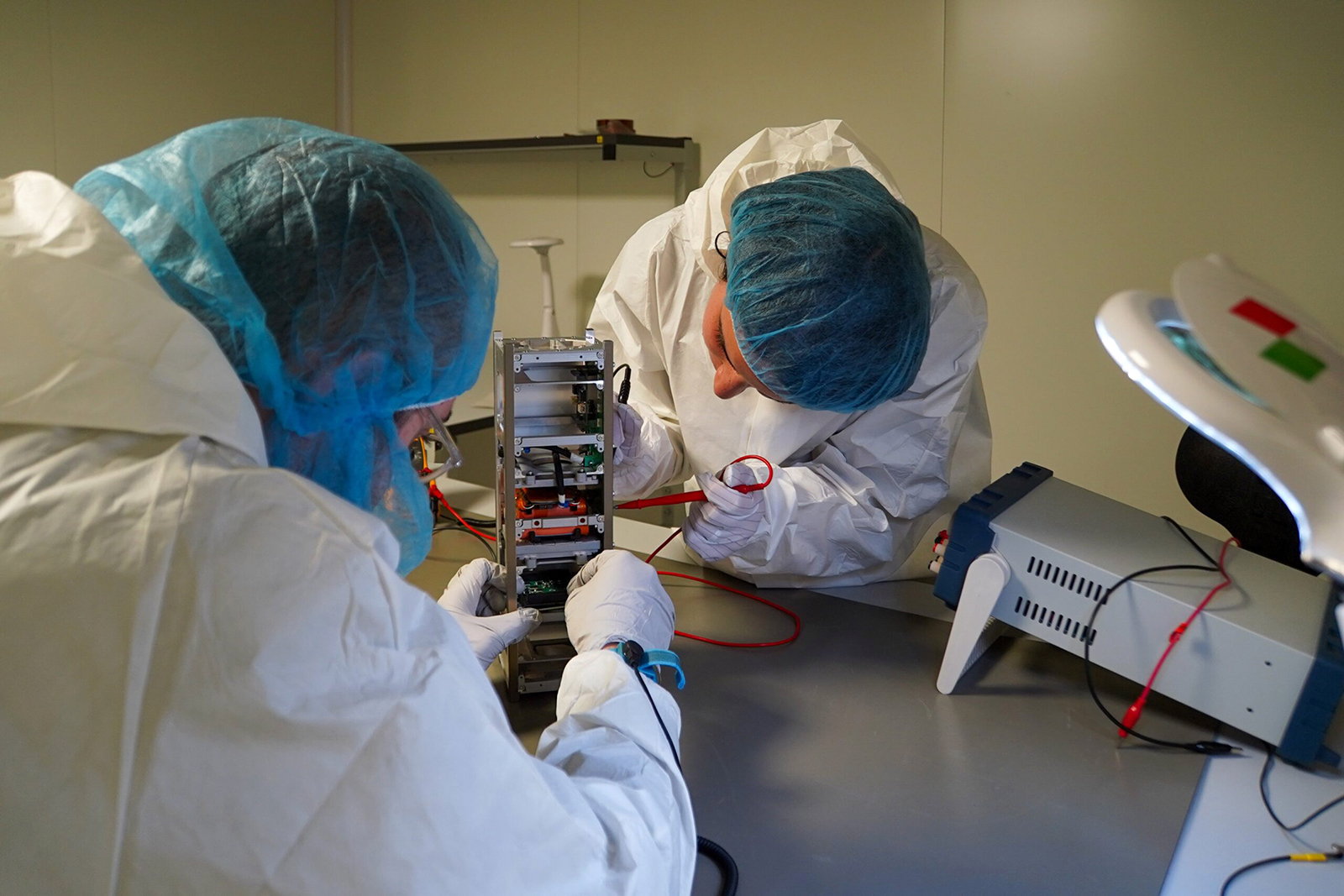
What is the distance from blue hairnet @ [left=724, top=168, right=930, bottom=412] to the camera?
132cm

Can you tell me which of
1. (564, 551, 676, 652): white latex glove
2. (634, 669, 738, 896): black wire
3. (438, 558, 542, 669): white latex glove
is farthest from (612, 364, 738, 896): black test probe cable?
(438, 558, 542, 669): white latex glove

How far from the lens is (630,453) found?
5.58 feet

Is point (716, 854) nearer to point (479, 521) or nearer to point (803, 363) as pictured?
point (803, 363)

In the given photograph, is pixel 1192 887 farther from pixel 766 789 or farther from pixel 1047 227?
pixel 1047 227

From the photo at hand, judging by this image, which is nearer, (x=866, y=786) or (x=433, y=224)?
(x=433, y=224)

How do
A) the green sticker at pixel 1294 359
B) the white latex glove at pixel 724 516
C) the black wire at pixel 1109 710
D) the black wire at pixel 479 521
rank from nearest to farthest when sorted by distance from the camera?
the green sticker at pixel 1294 359
the black wire at pixel 1109 710
the white latex glove at pixel 724 516
the black wire at pixel 479 521

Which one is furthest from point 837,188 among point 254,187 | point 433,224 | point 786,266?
point 254,187

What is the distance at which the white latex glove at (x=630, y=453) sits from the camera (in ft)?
5.33

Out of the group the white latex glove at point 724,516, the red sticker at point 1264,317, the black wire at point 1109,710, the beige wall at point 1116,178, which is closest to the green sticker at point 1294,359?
the red sticker at point 1264,317

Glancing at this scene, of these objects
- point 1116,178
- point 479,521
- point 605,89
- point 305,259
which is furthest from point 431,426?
point 605,89

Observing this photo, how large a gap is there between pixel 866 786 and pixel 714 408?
2.80 feet

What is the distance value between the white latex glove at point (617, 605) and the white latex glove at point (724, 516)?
24 cm

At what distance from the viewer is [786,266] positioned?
1.34 meters

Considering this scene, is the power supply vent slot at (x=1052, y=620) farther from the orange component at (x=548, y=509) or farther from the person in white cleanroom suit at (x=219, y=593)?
the person in white cleanroom suit at (x=219, y=593)
